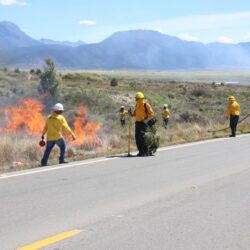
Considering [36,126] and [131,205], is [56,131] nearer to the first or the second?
[131,205]

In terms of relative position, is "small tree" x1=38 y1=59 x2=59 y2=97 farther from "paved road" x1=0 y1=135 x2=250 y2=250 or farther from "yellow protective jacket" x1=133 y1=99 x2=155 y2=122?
"paved road" x1=0 y1=135 x2=250 y2=250

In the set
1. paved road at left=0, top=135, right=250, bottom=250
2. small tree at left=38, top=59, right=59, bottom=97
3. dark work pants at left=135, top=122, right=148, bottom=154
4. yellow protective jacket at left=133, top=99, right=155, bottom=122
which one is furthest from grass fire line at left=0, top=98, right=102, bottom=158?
small tree at left=38, top=59, right=59, bottom=97

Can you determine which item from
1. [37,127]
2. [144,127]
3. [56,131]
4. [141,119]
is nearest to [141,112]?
[141,119]

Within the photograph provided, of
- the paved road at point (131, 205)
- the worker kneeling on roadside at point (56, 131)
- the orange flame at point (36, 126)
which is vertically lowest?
the orange flame at point (36, 126)

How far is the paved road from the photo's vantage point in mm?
6625

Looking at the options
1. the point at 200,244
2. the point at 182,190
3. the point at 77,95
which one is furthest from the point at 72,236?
the point at 77,95

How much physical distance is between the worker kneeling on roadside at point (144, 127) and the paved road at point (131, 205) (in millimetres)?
1511

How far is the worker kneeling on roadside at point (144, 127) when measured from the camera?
613 inches

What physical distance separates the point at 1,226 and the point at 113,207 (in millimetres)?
1820

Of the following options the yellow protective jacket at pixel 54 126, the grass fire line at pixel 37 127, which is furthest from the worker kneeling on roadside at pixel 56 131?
the grass fire line at pixel 37 127

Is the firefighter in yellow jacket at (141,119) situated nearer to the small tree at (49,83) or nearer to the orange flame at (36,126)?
the orange flame at (36,126)

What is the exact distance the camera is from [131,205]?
8609 millimetres

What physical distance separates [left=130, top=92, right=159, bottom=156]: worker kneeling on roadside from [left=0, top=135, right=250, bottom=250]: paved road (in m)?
1.51

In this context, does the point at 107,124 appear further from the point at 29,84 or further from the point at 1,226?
the point at 1,226
